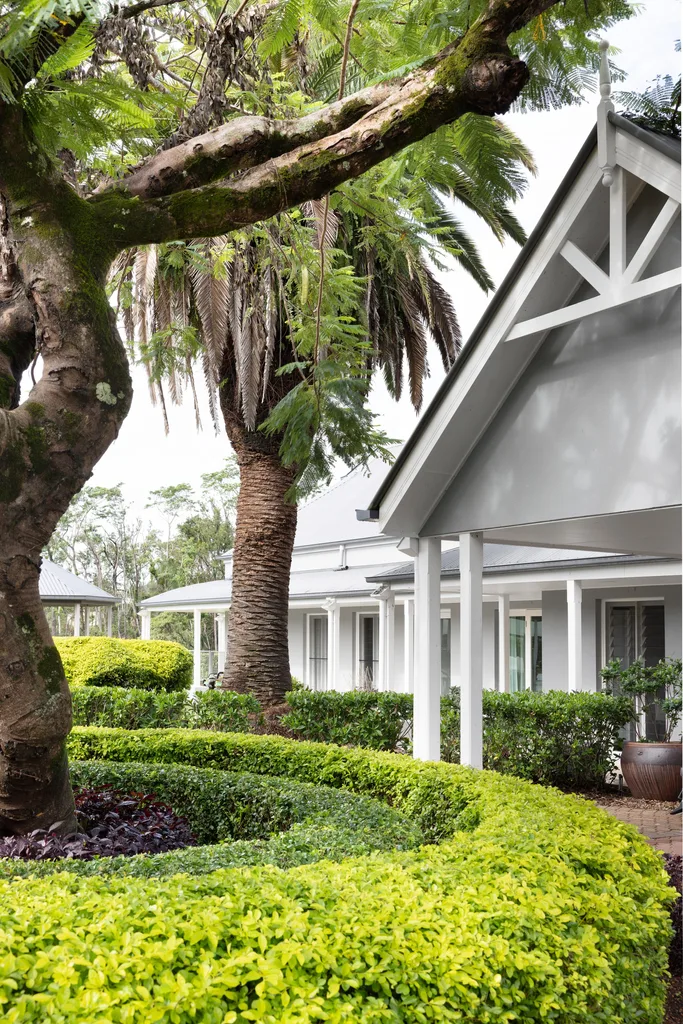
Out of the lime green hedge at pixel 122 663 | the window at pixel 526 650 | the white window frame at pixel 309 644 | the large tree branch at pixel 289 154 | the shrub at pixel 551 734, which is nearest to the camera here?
the large tree branch at pixel 289 154

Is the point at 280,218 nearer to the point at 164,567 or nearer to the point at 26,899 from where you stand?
the point at 26,899

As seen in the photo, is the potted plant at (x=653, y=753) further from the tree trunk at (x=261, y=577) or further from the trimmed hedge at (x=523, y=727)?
the tree trunk at (x=261, y=577)

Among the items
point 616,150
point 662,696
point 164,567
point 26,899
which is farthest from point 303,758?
point 164,567

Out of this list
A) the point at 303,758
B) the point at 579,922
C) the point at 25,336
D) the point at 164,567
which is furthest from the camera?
the point at 164,567

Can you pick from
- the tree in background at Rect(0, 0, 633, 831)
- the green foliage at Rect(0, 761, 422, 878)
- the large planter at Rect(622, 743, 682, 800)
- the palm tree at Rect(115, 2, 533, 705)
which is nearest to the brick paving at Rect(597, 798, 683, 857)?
the large planter at Rect(622, 743, 682, 800)

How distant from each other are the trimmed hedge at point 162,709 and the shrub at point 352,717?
80 cm

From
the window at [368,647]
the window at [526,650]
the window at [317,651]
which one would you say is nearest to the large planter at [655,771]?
the window at [526,650]

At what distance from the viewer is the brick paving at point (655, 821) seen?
942 centimetres

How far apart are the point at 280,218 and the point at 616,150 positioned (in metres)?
2.57

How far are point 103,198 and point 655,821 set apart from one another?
9.51m

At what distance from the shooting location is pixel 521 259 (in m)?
6.73

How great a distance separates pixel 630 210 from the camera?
6.46m

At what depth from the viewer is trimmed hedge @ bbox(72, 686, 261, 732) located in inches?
518

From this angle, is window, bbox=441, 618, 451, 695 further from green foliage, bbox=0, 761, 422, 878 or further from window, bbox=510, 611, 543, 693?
green foliage, bbox=0, 761, 422, 878
